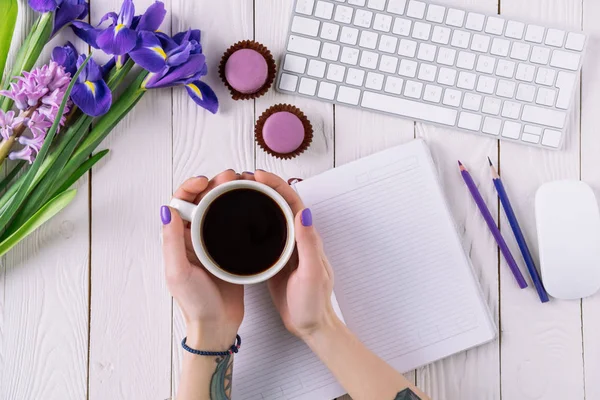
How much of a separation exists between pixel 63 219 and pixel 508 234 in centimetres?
60

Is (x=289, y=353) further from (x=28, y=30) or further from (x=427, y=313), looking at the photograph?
(x=28, y=30)

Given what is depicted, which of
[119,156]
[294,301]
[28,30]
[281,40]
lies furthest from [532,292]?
[28,30]

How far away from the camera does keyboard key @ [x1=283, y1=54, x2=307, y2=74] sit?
2.65 ft

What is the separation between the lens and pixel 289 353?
801 mm

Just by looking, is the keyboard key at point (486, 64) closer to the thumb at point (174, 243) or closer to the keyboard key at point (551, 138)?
the keyboard key at point (551, 138)

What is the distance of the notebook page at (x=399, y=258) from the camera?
2.63ft

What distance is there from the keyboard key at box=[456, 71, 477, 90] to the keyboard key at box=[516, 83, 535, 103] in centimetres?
6

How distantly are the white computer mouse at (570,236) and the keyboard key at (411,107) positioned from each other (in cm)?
16

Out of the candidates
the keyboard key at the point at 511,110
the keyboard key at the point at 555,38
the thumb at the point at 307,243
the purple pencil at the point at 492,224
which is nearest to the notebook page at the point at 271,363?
the thumb at the point at 307,243

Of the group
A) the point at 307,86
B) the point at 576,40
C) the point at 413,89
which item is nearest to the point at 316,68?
the point at 307,86

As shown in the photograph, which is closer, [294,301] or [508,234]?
[294,301]

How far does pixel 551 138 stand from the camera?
0.81 m

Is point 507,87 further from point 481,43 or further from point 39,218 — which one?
point 39,218

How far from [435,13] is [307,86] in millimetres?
194
